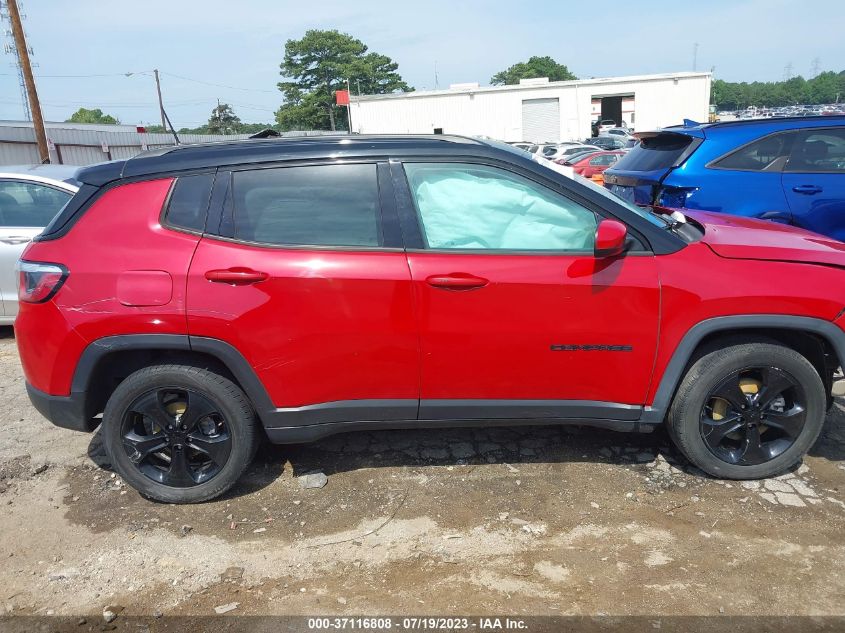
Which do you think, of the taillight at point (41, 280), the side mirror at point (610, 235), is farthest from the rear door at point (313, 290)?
the side mirror at point (610, 235)

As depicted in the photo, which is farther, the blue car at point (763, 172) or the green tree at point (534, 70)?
the green tree at point (534, 70)

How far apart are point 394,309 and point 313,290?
1.29 feet

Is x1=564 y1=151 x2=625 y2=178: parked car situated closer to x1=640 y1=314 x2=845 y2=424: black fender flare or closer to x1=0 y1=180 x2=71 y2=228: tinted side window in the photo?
x1=0 y1=180 x2=71 y2=228: tinted side window

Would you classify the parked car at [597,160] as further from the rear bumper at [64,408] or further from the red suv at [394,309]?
the rear bumper at [64,408]

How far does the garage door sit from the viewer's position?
47.2m

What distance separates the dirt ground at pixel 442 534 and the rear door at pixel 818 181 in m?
2.05

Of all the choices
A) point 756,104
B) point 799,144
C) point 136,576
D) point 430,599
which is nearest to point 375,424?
point 430,599

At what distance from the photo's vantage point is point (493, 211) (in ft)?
10.7

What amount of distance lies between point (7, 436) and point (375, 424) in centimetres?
264

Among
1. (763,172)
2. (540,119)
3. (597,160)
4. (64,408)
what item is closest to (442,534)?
(64,408)

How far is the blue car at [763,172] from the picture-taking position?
529 centimetres

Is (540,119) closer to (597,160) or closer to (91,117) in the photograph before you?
(597,160)

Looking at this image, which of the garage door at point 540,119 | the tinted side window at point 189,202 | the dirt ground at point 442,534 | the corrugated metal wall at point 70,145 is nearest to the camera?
the dirt ground at point 442,534

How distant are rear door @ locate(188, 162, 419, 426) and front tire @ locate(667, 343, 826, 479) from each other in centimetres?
140
